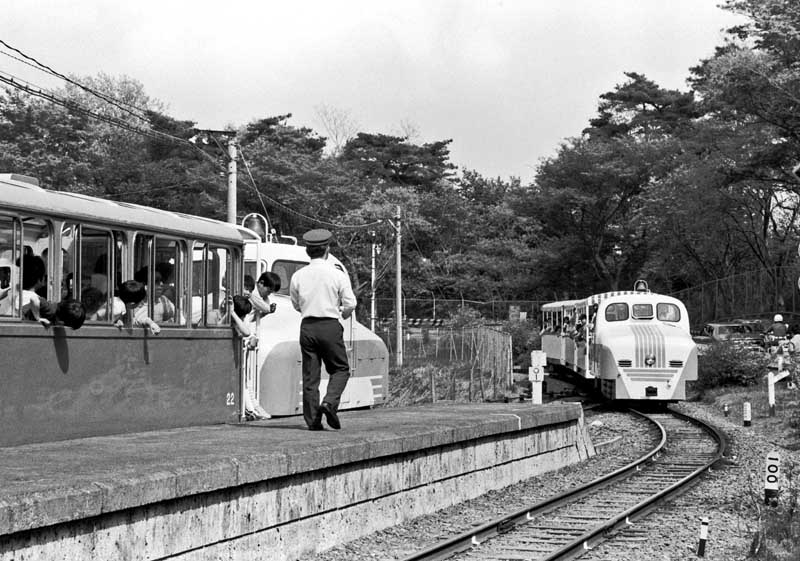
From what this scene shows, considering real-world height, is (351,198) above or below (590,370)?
above

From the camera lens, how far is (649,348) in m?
23.9

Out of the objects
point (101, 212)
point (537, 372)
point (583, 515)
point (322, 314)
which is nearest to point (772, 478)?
point (583, 515)

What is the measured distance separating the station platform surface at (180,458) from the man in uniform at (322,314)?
1.48 feet

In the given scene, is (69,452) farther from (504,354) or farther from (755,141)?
(755,141)

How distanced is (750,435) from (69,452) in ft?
44.0

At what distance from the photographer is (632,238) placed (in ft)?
201

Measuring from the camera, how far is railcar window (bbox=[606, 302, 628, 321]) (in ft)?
83.7

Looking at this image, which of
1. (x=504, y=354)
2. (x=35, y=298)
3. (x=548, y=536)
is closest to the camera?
(x=35, y=298)

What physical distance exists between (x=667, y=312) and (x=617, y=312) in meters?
1.16

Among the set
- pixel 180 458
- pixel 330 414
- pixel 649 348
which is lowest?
pixel 180 458

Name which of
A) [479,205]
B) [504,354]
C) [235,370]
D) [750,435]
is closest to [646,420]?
[750,435]

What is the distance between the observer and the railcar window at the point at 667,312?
2577 centimetres

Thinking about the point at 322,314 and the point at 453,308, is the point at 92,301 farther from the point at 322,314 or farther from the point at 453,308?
the point at 453,308

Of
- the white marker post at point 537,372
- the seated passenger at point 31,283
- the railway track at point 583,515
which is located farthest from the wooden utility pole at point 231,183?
the seated passenger at point 31,283
